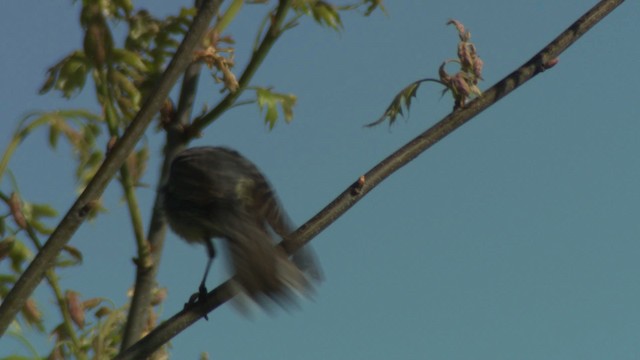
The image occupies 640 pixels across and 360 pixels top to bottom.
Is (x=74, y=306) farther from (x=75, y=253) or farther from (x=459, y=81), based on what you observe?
(x=459, y=81)

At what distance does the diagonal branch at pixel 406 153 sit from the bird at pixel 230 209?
0.15 metres

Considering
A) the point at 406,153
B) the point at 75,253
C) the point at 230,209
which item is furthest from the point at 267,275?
the point at 230,209

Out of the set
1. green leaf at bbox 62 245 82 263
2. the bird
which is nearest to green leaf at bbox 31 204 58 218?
green leaf at bbox 62 245 82 263

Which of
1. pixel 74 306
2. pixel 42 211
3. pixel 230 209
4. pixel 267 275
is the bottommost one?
pixel 267 275

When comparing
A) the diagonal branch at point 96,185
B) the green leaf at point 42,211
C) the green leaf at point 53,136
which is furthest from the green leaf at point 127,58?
the diagonal branch at point 96,185

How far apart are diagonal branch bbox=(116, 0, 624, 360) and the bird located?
15cm

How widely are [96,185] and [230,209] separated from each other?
1311 millimetres

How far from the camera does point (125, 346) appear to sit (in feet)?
7.93

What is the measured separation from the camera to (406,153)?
6.97 feet

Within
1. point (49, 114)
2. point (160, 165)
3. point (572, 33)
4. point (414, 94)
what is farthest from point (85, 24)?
point (572, 33)

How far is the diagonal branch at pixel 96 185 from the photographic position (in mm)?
1877

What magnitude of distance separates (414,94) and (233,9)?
606mm

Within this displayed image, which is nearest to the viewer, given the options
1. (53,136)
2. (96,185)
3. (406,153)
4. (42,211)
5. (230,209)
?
(96,185)

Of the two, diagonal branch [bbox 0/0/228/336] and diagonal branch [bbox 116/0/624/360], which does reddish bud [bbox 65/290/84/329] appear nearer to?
diagonal branch [bbox 116/0/624/360]
